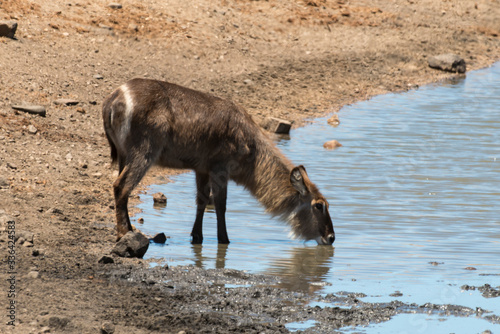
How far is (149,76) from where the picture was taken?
1433 centimetres

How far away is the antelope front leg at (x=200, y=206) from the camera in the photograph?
7.96 meters

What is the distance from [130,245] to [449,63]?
44.1 ft

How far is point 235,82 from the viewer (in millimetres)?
15188

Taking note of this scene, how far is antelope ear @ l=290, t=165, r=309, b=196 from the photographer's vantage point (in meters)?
8.00

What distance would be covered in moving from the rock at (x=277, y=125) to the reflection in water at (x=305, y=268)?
502 centimetres

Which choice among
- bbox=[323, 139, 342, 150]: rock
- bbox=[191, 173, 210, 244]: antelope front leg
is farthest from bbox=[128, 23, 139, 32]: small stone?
bbox=[191, 173, 210, 244]: antelope front leg

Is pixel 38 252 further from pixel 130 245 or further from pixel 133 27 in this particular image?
pixel 133 27

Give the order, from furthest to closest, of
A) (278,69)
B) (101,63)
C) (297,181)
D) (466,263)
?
(278,69)
(101,63)
(297,181)
(466,263)

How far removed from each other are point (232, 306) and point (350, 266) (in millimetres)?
1827

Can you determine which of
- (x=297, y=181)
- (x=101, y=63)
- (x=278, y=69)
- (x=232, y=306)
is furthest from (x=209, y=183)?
(x=278, y=69)

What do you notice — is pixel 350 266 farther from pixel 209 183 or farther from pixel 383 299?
pixel 209 183

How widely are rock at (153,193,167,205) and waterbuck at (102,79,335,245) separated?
3.46ft

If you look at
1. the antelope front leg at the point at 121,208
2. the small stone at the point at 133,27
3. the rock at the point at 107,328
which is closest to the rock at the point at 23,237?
the antelope front leg at the point at 121,208

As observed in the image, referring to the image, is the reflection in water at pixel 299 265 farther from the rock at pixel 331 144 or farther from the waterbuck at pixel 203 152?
the rock at pixel 331 144
